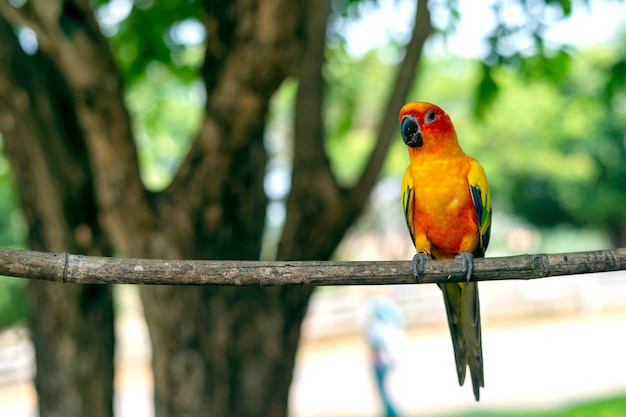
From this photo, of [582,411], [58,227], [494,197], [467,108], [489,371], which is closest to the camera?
[58,227]

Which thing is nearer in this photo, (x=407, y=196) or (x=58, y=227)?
(x=407, y=196)

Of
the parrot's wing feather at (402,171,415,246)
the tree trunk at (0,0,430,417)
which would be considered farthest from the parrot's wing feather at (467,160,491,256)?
the tree trunk at (0,0,430,417)

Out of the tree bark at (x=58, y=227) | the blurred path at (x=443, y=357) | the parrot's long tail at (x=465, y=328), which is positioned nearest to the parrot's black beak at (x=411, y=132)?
the parrot's long tail at (x=465, y=328)

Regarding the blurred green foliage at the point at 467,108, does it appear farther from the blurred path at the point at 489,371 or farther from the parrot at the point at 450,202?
the blurred path at the point at 489,371

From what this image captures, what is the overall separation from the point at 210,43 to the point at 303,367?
35.0ft

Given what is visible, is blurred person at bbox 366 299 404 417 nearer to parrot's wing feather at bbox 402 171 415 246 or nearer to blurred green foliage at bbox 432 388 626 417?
blurred green foliage at bbox 432 388 626 417

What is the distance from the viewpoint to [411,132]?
2.74 m

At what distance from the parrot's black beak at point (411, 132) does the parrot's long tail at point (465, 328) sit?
1.84 feet

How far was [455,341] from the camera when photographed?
9.18ft

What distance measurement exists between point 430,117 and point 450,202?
36 cm

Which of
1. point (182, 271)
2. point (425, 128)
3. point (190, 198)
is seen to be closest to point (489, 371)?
point (190, 198)

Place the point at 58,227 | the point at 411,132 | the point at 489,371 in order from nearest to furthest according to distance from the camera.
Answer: the point at 411,132 < the point at 58,227 < the point at 489,371

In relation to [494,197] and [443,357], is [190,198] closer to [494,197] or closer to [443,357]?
[443,357]

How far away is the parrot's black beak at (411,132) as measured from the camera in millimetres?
2689
